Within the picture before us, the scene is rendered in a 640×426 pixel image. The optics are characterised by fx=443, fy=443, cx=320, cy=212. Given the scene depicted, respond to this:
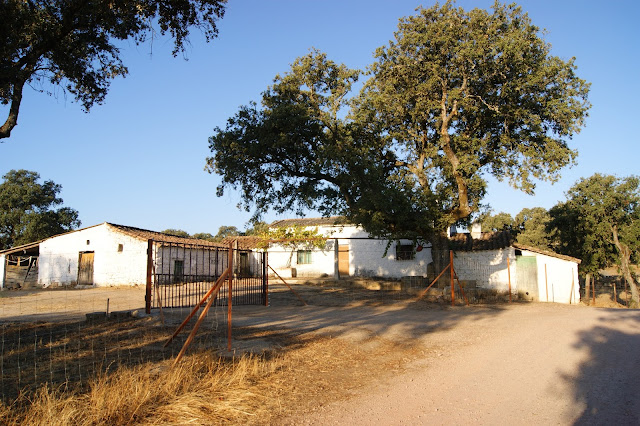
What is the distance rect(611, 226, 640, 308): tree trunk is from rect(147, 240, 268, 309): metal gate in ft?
70.3

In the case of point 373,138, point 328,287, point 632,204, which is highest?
point 373,138

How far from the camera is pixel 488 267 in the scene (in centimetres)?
2375

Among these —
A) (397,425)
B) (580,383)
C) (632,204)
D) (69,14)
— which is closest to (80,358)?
(397,425)

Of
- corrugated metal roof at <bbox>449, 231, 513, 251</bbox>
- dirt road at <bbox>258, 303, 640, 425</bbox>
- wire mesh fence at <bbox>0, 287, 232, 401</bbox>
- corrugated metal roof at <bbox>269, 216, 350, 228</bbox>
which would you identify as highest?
corrugated metal roof at <bbox>269, 216, 350, 228</bbox>

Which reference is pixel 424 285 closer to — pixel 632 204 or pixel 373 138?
pixel 373 138

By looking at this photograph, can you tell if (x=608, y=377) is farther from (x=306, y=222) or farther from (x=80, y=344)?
(x=306, y=222)

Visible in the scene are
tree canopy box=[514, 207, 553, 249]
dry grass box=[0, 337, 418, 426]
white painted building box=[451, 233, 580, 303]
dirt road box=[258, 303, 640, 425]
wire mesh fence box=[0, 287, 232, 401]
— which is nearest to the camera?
dry grass box=[0, 337, 418, 426]

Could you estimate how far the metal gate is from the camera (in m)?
12.1

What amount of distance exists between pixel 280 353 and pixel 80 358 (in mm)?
3033

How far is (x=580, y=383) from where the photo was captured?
5977mm

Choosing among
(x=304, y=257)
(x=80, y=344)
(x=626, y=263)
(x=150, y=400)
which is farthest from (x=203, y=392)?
(x=626, y=263)

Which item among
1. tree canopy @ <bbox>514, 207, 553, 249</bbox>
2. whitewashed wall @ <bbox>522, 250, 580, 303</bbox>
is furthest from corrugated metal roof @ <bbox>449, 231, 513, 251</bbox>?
tree canopy @ <bbox>514, 207, 553, 249</bbox>

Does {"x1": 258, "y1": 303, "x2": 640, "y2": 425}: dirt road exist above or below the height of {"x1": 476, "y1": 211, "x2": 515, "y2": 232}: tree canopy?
below

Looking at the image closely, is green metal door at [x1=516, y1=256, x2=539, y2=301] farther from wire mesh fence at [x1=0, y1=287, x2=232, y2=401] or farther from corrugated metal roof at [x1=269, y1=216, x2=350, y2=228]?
wire mesh fence at [x1=0, y1=287, x2=232, y2=401]
